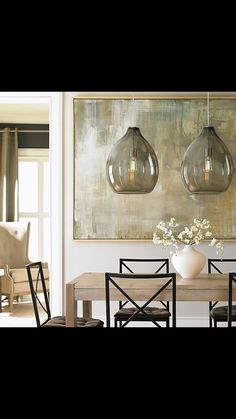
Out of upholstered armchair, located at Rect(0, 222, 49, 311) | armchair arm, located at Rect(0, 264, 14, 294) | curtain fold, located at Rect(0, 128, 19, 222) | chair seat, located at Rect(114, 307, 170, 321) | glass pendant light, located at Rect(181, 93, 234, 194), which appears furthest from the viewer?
curtain fold, located at Rect(0, 128, 19, 222)

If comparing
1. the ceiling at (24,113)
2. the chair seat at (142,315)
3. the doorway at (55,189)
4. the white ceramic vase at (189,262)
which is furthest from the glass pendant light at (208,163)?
the ceiling at (24,113)

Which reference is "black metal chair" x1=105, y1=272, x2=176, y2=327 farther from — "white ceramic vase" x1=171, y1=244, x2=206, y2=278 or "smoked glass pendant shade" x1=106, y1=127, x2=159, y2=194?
"smoked glass pendant shade" x1=106, y1=127, x2=159, y2=194

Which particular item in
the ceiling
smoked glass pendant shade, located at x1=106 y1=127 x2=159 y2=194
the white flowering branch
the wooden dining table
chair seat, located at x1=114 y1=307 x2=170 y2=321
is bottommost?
chair seat, located at x1=114 y1=307 x2=170 y2=321

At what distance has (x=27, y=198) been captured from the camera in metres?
7.97

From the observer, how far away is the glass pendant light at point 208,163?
309 cm

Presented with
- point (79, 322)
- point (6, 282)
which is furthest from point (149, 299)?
point (6, 282)

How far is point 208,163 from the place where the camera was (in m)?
3.10

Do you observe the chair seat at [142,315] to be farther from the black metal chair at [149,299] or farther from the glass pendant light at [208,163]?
the glass pendant light at [208,163]

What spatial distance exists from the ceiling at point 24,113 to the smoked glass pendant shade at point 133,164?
4050 millimetres

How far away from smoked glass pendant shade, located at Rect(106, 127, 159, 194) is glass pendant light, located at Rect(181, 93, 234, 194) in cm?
21

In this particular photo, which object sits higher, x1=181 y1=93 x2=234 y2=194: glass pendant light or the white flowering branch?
x1=181 y1=93 x2=234 y2=194: glass pendant light

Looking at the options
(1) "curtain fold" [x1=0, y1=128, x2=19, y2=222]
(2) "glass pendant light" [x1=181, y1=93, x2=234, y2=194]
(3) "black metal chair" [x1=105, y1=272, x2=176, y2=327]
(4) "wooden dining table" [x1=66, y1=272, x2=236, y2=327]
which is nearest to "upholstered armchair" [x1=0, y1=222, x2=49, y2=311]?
(1) "curtain fold" [x1=0, y1=128, x2=19, y2=222]

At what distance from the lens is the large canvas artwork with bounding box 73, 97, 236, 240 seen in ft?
16.9
